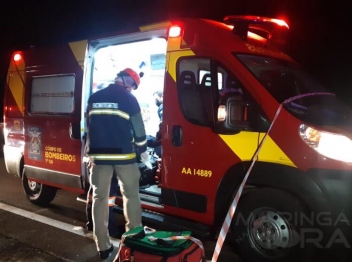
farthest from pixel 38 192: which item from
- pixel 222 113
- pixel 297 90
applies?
pixel 297 90

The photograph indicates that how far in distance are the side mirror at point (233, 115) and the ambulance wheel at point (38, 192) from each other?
3606 millimetres

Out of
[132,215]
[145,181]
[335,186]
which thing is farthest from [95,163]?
[335,186]

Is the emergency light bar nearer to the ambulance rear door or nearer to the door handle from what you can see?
the door handle

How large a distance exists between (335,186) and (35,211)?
14.5 feet

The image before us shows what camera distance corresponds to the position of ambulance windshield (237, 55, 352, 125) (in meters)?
3.56

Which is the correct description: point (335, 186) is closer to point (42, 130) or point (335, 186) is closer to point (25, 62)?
point (42, 130)

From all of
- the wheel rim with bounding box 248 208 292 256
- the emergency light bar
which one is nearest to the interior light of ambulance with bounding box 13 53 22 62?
the emergency light bar

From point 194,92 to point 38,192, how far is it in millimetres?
3463

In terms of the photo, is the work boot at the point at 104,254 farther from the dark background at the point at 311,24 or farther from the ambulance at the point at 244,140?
the dark background at the point at 311,24

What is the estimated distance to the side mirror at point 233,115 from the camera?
12.0 feet

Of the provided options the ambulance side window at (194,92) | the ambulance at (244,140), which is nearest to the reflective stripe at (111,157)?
the ambulance at (244,140)

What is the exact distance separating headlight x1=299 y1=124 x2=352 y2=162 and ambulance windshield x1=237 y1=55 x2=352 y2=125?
0.36 feet

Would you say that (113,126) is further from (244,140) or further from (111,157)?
(244,140)

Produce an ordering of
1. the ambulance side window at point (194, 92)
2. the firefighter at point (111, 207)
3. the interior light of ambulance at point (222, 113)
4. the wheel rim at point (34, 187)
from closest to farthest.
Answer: the interior light of ambulance at point (222, 113)
the ambulance side window at point (194, 92)
the firefighter at point (111, 207)
the wheel rim at point (34, 187)
